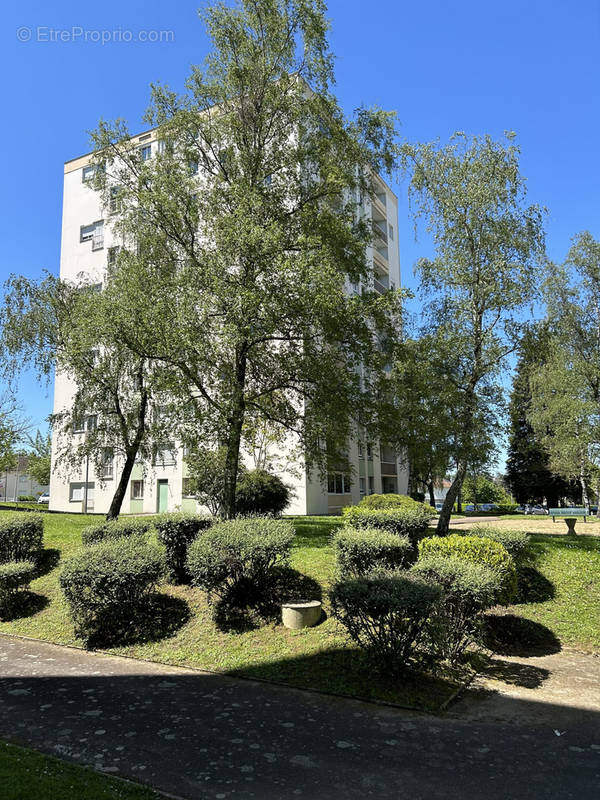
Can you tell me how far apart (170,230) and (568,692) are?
476 inches

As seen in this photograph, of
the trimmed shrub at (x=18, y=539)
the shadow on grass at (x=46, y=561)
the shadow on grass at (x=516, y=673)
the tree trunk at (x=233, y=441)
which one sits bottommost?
the shadow on grass at (x=516, y=673)

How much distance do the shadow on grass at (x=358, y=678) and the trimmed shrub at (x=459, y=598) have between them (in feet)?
1.07

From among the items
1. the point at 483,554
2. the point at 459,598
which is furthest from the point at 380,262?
the point at 459,598

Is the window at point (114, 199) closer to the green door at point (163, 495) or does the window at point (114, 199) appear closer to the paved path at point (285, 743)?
the paved path at point (285, 743)

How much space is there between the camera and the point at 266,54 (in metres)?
13.4

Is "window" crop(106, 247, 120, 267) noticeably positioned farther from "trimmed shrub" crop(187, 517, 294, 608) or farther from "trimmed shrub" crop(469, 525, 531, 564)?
"trimmed shrub" crop(469, 525, 531, 564)

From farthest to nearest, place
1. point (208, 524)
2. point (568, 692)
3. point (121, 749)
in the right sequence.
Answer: point (208, 524)
point (568, 692)
point (121, 749)

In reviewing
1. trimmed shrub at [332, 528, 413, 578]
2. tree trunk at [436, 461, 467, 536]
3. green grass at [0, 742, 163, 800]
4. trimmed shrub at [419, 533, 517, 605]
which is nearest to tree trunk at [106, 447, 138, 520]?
tree trunk at [436, 461, 467, 536]

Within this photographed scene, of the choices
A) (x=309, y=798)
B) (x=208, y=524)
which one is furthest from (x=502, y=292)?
(x=309, y=798)

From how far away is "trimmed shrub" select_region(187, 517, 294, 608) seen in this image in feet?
27.0

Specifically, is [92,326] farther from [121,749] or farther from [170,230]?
[121,749]

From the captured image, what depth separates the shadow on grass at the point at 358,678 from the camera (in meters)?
5.81

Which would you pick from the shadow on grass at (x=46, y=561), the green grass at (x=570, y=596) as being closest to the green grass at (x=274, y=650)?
the shadow on grass at (x=46, y=561)

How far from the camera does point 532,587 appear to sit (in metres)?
9.48
